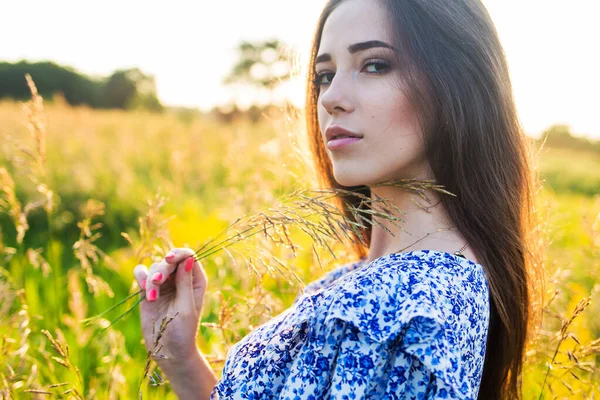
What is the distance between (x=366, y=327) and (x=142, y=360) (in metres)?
1.52

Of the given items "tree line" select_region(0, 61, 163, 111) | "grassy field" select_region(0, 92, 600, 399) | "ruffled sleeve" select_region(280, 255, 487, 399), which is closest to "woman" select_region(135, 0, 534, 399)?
"ruffled sleeve" select_region(280, 255, 487, 399)

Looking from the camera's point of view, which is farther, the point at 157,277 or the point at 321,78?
the point at 321,78

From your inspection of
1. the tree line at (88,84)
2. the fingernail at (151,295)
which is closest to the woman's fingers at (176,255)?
the fingernail at (151,295)

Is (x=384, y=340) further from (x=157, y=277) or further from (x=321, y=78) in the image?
(x=321, y=78)

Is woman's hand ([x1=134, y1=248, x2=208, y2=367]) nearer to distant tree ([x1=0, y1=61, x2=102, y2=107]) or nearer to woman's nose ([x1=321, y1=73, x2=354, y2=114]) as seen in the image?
woman's nose ([x1=321, y1=73, x2=354, y2=114])

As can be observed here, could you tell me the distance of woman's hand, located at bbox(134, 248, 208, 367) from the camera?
1771 millimetres

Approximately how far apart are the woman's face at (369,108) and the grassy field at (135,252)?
38 centimetres

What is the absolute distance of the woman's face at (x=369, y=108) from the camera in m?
1.64

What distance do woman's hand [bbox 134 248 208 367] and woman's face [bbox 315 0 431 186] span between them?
2.11 ft

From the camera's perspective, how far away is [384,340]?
130cm

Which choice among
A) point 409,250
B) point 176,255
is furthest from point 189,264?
point 409,250

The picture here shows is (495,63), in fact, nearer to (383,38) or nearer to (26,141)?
(383,38)

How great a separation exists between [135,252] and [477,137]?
1.36 meters

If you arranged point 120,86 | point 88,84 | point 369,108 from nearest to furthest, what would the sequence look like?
point 369,108 < point 120,86 < point 88,84
